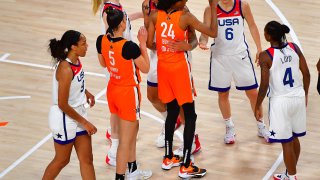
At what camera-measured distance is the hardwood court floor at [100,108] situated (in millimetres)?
8883

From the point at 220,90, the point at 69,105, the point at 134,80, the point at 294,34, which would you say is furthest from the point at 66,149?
the point at 294,34

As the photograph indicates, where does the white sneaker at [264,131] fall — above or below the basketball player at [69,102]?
below

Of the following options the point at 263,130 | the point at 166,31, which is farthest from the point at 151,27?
the point at 263,130

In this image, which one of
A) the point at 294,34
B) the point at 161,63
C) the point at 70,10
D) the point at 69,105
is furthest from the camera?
the point at 70,10

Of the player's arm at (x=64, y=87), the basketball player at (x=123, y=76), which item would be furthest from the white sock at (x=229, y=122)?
the player's arm at (x=64, y=87)

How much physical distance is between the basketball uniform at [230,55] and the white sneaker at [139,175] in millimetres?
1340

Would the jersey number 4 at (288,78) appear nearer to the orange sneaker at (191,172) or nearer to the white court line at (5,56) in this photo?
the orange sneaker at (191,172)

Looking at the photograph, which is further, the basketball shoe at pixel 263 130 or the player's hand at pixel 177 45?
the basketball shoe at pixel 263 130

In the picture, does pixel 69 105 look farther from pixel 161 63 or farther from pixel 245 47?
pixel 245 47

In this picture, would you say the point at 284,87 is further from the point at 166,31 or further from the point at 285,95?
the point at 166,31

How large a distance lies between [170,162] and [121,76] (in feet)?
4.66

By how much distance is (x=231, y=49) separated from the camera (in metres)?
8.93

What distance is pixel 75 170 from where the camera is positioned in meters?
8.81

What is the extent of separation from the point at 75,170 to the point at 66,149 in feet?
3.85
